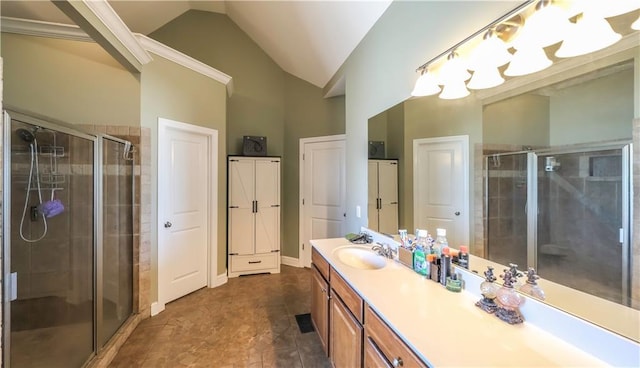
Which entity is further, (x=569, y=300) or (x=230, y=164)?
(x=230, y=164)

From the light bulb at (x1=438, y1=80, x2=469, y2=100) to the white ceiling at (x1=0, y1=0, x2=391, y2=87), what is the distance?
1.09 metres

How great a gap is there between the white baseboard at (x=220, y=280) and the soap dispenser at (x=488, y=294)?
3097 millimetres

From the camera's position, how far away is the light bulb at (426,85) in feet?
4.77

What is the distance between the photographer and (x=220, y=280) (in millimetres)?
3258

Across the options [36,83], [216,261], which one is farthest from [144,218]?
[36,83]

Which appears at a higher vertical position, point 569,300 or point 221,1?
point 221,1

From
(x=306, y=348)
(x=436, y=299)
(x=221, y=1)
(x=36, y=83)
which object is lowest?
(x=306, y=348)

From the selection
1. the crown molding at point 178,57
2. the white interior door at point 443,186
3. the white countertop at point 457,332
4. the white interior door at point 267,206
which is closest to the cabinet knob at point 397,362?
the white countertop at point 457,332

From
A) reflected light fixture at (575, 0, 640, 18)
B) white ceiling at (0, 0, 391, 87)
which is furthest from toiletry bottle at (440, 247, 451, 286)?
white ceiling at (0, 0, 391, 87)

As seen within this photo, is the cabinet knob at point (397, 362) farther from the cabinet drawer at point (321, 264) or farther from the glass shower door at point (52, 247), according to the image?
the glass shower door at point (52, 247)

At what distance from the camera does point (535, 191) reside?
0.98m

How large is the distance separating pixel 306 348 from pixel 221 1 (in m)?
4.47

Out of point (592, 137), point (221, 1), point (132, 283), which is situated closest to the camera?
point (592, 137)

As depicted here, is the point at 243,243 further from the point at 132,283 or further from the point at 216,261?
the point at 132,283
